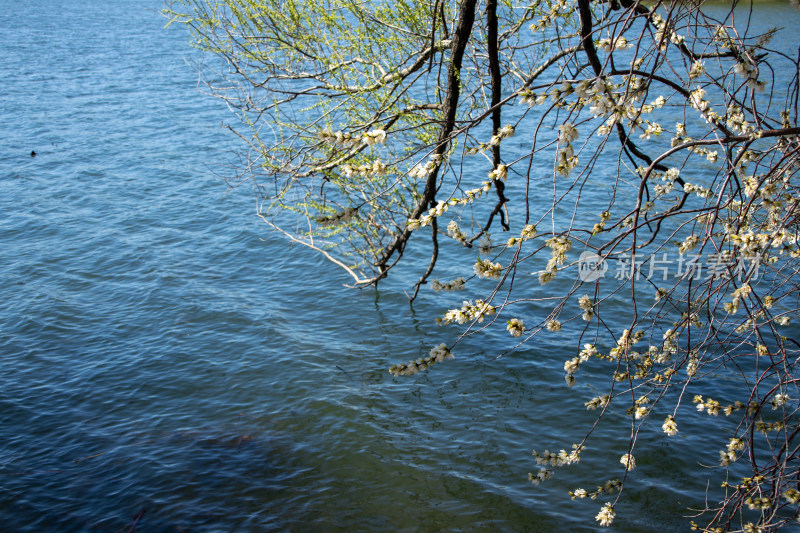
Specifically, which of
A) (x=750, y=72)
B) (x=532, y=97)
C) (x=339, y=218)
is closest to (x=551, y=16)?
(x=750, y=72)

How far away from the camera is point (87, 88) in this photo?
2339 cm

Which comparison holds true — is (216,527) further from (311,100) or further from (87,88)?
(87,88)

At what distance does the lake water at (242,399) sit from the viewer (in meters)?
6.61

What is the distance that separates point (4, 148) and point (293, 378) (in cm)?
1377

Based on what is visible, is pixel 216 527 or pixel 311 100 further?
pixel 311 100

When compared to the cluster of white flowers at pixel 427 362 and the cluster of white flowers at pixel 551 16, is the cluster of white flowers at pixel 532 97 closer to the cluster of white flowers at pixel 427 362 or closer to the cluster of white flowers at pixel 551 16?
the cluster of white flowers at pixel 427 362

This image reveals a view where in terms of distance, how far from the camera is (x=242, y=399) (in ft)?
27.6

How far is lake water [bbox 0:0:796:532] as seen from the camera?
661 centimetres

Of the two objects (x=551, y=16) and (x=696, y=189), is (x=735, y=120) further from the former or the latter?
(x=551, y=16)

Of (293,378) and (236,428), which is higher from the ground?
(293,378)

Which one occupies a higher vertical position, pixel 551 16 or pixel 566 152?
pixel 551 16

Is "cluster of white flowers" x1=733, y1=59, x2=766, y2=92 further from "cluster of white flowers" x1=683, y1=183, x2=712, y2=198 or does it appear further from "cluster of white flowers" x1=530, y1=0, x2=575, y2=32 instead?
"cluster of white flowers" x1=530, y1=0, x2=575, y2=32

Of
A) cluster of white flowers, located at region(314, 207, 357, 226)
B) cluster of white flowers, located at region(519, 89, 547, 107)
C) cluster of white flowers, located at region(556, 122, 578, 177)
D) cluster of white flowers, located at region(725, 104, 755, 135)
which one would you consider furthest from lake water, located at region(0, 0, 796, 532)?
cluster of white flowers, located at region(519, 89, 547, 107)

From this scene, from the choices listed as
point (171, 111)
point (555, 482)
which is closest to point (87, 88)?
point (171, 111)
